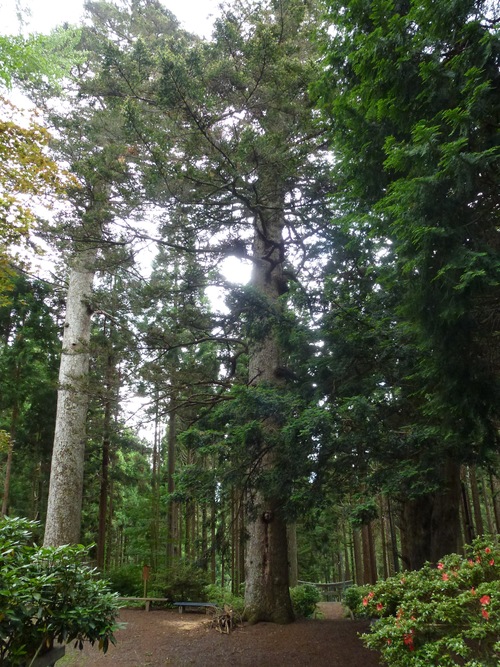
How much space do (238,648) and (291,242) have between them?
7278 millimetres

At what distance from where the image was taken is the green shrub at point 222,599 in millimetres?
9121

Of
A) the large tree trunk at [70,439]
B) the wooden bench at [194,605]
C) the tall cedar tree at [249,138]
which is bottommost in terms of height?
the wooden bench at [194,605]

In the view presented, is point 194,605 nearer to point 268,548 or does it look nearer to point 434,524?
point 268,548

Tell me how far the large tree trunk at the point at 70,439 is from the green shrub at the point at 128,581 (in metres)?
2.92

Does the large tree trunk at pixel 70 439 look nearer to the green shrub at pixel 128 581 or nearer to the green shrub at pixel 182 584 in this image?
the green shrub at pixel 182 584

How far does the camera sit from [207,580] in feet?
38.9

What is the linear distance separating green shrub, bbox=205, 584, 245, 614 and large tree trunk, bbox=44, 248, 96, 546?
10.7 feet

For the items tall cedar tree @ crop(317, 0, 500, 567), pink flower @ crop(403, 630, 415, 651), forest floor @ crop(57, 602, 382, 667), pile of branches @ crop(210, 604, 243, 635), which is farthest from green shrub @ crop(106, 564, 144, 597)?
tall cedar tree @ crop(317, 0, 500, 567)

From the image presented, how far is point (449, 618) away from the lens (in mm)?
3270

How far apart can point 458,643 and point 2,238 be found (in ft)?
23.1

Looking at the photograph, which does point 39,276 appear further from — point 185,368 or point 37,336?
Answer: point 185,368

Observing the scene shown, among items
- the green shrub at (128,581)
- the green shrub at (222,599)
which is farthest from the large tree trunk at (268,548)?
the green shrub at (128,581)

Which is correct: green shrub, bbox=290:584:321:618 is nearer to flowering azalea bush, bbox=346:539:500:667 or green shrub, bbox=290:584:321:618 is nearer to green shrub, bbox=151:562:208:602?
green shrub, bbox=151:562:208:602

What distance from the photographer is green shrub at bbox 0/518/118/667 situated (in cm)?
305
